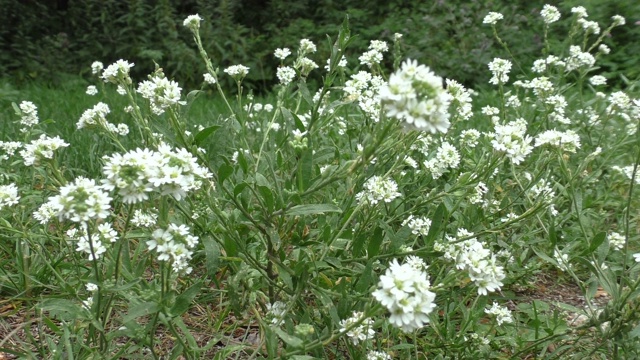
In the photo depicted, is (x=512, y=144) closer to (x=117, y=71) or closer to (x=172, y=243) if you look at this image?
(x=172, y=243)

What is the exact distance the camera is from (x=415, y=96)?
43.5 inches

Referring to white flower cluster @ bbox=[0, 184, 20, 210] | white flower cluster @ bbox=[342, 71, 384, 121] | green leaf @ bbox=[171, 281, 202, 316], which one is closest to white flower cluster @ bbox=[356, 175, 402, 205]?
white flower cluster @ bbox=[342, 71, 384, 121]

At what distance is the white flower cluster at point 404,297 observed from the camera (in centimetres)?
111

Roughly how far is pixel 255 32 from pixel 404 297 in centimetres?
747

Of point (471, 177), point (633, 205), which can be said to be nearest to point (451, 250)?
point (471, 177)

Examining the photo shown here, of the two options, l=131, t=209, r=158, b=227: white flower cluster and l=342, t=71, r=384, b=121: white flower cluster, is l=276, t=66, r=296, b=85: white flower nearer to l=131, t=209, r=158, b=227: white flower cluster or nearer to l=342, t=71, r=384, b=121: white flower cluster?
l=342, t=71, r=384, b=121: white flower cluster

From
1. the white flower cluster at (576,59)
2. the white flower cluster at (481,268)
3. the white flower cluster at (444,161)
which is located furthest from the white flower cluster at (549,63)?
the white flower cluster at (481,268)

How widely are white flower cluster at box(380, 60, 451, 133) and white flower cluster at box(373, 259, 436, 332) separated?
27cm

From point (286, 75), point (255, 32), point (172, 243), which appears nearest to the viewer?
point (172, 243)

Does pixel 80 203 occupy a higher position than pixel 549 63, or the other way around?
pixel 80 203

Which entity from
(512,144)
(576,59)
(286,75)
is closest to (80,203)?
(512,144)

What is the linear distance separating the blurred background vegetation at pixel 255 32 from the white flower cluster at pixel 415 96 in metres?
5.45

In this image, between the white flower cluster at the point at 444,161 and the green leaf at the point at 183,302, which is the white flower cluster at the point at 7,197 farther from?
the white flower cluster at the point at 444,161

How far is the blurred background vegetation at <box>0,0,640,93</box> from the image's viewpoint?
670 cm
